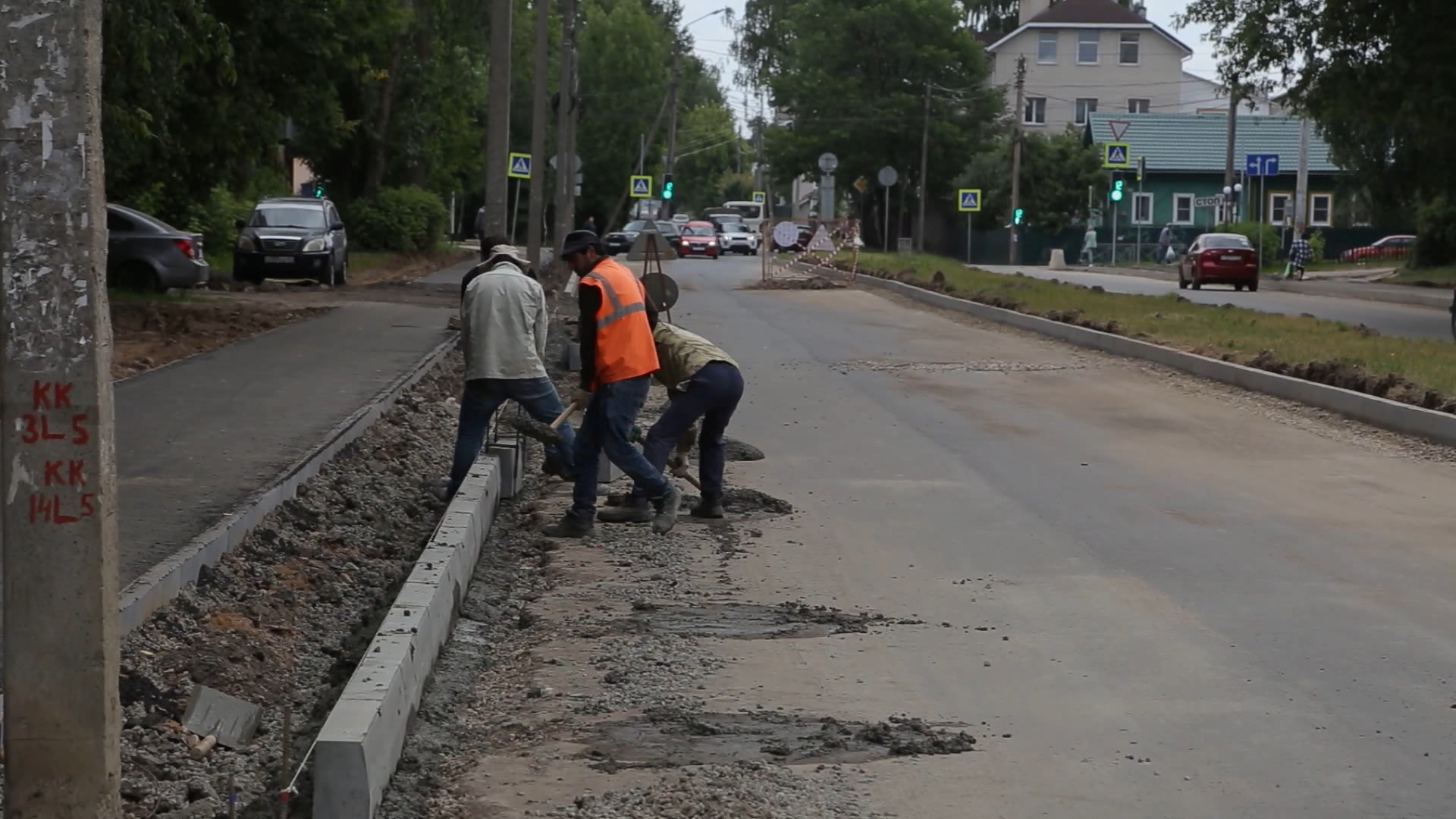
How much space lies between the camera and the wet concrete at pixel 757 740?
19.6 feet

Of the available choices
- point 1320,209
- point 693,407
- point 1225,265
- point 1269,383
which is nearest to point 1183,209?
point 1320,209

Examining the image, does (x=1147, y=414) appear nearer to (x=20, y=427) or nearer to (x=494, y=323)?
(x=494, y=323)

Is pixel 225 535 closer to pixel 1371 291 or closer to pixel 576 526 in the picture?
pixel 576 526

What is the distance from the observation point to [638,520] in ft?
34.4

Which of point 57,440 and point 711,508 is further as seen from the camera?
point 711,508

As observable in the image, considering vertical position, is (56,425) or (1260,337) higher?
(56,425)

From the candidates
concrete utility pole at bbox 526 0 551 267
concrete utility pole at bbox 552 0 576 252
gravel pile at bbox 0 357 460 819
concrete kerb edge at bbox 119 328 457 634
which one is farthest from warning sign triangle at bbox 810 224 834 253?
gravel pile at bbox 0 357 460 819

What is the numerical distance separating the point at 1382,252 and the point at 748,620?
65.9m

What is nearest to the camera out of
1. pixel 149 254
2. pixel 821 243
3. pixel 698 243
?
pixel 149 254

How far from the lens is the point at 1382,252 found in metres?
69.1

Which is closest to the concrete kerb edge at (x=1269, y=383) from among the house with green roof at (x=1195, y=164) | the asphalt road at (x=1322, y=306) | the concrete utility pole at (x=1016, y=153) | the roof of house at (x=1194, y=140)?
the asphalt road at (x=1322, y=306)

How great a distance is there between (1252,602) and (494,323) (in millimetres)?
4573

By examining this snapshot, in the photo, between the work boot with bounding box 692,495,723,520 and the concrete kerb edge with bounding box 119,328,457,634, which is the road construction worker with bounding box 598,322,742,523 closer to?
the work boot with bounding box 692,495,723,520

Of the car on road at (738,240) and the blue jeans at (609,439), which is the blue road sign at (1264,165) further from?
the blue jeans at (609,439)
